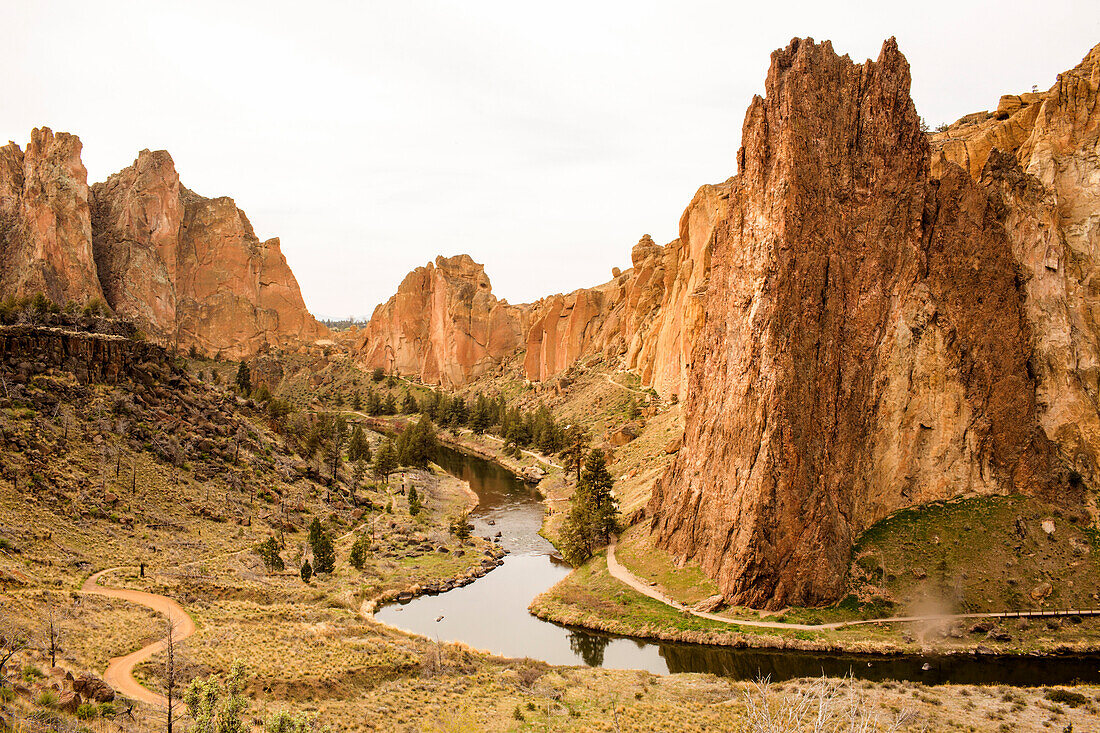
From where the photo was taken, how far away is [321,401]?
151 meters

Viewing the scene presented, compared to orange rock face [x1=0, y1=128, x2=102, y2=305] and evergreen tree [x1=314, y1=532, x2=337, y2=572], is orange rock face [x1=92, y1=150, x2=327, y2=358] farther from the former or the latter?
evergreen tree [x1=314, y1=532, x2=337, y2=572]

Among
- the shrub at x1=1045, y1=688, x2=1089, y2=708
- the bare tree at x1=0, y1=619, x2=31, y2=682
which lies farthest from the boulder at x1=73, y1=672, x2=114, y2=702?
the shrub at x1=1045, y1=688, x2=1089, y2=708

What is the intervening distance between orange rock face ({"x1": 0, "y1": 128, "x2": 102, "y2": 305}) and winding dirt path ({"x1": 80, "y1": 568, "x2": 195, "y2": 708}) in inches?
3567

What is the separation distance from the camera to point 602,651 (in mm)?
40500

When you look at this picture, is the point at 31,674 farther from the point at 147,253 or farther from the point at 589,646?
the point at 147,253

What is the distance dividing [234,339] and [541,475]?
107179 millimetres

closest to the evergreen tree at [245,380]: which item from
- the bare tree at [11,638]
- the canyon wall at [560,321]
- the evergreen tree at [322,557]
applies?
the evergreen tree at [322,557]

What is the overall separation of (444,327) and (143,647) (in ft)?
466

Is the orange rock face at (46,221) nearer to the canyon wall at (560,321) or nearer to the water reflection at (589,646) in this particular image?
the canyon wall at (560,321)

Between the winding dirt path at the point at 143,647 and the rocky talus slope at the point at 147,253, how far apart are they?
91.2 meters

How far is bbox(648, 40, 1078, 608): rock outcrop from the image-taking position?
137 feet

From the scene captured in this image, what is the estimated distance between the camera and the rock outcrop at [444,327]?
16450 cm

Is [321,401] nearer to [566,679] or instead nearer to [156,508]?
[156,508]

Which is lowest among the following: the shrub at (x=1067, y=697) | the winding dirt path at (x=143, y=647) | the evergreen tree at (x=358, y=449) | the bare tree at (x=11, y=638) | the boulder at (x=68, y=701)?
the shrub at (x=1067, y=697)
